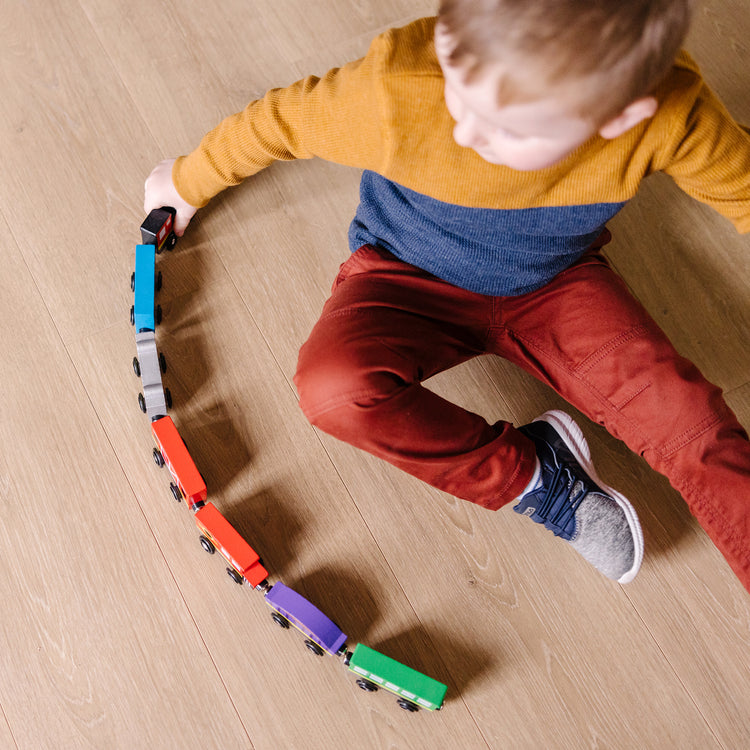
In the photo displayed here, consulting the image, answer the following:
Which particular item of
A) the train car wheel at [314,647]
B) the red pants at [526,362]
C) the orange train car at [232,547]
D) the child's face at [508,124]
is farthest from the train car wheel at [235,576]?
the child's face at [508,124]

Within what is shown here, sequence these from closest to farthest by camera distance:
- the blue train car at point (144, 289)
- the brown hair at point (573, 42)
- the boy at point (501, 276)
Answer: the brown hair at point (573, 42), the boy at point (501, 276), the blue train car at point (144, 289)

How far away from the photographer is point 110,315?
3.09ft

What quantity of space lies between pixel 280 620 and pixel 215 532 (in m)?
0.13

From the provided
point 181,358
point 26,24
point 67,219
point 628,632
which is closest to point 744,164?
point 628,632

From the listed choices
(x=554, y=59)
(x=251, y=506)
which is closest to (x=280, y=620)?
(x=251, y=506)

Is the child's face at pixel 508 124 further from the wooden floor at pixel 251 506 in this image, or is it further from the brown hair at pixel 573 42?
the wooden floor at pixel 251 506

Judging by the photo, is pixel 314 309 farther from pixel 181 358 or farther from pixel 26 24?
pixel 26 24

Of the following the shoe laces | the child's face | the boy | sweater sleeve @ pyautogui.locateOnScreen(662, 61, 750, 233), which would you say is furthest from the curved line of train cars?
sweater sleeve @ pyautogui.locateOnScreen(662, 61, 750, 233)

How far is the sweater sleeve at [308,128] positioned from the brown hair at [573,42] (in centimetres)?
16

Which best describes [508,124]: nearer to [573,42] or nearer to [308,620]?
[573,42]

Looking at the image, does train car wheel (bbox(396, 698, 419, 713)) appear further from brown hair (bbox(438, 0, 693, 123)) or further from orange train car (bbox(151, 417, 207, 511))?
brown hair (bbox(438, 0, 693, 123))

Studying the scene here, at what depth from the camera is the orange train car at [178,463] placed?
2.77 feet

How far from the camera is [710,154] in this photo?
26.0 inches

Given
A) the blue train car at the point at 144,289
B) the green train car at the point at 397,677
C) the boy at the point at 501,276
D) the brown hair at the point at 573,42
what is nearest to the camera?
the brown hair at the point at 573,42
